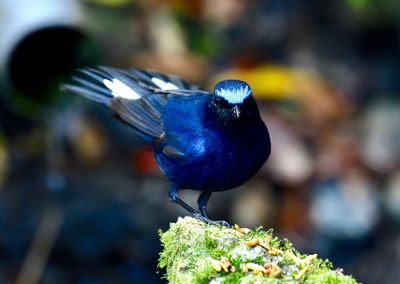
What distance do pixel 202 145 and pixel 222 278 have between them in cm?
150

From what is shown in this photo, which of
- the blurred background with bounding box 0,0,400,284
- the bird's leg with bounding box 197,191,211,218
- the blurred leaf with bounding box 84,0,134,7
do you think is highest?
the blurred leaf with bounding box 84,0,134,7

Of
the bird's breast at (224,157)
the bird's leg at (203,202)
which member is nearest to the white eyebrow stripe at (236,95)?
the bird's breast at (224,157)

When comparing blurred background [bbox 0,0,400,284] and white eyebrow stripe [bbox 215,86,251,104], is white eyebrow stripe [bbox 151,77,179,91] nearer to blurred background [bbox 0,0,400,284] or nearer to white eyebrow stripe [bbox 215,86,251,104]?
white eyebrow stripe [bbox 215,86,251,104]

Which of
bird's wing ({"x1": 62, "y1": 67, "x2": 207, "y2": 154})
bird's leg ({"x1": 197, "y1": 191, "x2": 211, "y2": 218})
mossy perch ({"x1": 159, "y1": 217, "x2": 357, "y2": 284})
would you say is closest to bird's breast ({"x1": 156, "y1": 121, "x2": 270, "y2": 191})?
Result: bird's leg ({"x1": 197, "y1": 191, "x2": 211, "y2": 218})

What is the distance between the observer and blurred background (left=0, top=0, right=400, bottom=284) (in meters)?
8.66

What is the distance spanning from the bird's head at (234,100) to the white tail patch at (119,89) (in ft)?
3.54

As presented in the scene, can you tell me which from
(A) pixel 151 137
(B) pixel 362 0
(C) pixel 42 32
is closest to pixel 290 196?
(B) pixel 362 0

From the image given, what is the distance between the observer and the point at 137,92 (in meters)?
6.11

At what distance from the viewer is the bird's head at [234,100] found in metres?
5.04

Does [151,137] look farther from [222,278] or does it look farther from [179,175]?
[222,278]

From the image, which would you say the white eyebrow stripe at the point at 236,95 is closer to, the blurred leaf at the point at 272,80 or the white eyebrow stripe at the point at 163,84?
the white eyebrow stripe at the point at 163,84

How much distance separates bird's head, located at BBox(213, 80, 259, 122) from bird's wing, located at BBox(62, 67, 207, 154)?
0.66 m

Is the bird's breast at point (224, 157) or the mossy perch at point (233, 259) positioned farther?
the bird's breast at point (224, 157)

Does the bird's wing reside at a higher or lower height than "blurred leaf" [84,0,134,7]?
lower
